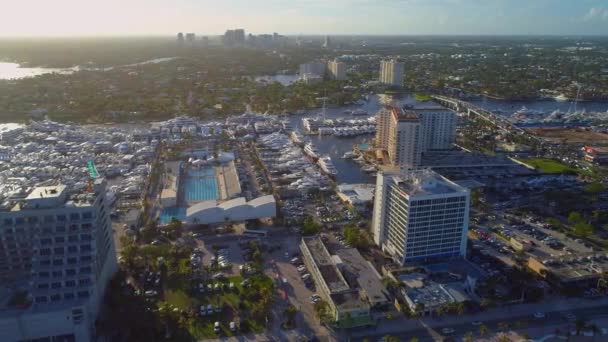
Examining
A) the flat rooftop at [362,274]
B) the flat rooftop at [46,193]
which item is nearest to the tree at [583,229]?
the flat rooftop at [362,274]

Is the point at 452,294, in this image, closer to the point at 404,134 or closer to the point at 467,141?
the point at 404,134

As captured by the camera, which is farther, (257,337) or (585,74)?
(585,74)

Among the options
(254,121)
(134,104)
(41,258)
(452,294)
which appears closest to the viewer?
(41,258)

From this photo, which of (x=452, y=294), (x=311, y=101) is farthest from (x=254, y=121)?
(x=452, y=294)

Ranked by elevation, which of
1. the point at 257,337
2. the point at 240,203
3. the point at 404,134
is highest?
the point at 404,134

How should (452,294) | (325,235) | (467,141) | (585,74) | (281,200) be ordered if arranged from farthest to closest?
(585,74) < (467,141) < (281,200) < (325,235) < (452,294)

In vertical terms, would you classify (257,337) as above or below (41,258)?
below
